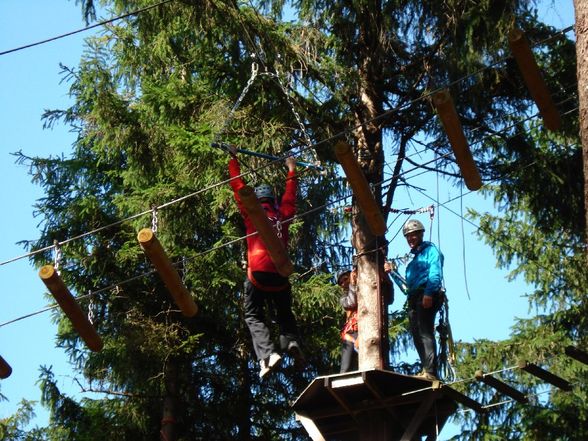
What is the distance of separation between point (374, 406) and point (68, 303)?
2640mm

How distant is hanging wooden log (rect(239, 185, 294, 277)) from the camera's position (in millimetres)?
8148

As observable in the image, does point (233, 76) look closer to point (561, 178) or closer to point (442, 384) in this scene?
point (561, 178)

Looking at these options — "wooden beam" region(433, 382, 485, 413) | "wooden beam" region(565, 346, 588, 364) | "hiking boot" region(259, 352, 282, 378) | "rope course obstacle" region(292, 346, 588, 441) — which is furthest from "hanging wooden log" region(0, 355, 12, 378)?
"wooden beam" region(565, 346, 588, 364)

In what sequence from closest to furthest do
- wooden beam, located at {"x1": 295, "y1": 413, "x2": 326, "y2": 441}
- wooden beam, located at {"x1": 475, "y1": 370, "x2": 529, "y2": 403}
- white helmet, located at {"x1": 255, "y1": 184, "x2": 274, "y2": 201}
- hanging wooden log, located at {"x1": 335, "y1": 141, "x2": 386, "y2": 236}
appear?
1. hanging wooden log, located at {"x1": 335, "y1": 141, "x2": 386, "y2": 236}
2. wooden beam, located at {"x1": 475, "y1": 370, "x2": 529, "y2": 403}
3. white helmet, located at {"x1": 255, "y1": 184, "x2": 274, "y2": 201}
4. wooden beam, located at {"x1": 295, "y1": 413, "x2": 326, "y2": 441}

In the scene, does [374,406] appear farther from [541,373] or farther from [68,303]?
[68,303]

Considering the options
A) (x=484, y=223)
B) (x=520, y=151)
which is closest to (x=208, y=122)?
(x=520, y=151)

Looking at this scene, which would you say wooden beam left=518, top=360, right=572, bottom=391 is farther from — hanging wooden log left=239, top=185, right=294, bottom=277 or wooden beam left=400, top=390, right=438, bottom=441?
hanging wooden log left=239, top=185, right=294, bottom=277

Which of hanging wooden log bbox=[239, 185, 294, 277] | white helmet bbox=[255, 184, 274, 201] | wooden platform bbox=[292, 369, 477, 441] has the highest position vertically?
white helmet bbox=[255, 184, 274, 201]

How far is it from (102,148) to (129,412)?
320 centimetres

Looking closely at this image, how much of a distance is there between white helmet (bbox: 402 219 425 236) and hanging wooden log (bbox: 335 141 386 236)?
1.15 meters

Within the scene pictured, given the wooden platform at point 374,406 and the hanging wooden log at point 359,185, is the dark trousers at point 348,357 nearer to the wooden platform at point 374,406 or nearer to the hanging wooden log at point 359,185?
the wooden platform at point 374,406

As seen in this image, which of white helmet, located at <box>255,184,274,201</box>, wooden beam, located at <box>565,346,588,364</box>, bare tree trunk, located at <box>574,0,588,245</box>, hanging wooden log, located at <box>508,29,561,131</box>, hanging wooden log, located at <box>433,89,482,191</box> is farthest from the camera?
white helmet, located at <box>255,184,274,201</box>

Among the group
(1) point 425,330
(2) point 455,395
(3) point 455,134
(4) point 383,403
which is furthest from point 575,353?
(3) point 455,134

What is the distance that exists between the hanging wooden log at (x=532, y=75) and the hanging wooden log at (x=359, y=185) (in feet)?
4.37
